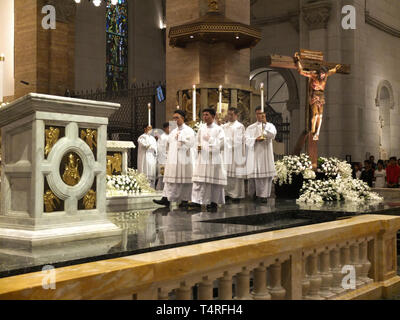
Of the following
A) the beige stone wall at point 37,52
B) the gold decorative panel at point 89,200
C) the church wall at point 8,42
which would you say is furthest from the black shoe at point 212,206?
the church wall at point 8,42

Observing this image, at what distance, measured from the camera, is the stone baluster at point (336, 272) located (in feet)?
13.6

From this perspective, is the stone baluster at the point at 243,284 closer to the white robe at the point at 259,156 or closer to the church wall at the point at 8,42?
the white robe at the point at 259,156

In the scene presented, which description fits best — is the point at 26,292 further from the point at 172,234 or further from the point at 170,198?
the point at 170,198

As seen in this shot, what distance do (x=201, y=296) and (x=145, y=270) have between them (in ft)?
1.78

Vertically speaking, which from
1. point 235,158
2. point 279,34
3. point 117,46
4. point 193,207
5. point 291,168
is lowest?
point 193,207

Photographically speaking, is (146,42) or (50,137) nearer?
(50,137)

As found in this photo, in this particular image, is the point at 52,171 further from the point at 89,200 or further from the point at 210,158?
the point at 210,158

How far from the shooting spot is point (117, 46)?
74.0 ft

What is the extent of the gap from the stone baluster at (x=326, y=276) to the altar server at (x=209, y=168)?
441 cm

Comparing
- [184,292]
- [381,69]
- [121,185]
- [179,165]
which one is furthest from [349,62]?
[184,292]

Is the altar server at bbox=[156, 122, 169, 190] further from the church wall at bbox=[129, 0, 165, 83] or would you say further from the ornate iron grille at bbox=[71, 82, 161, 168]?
the church wall at bbox=[129, 0, 165, 83]

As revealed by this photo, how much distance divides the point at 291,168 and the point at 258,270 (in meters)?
7.55

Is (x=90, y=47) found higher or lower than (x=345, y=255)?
higher

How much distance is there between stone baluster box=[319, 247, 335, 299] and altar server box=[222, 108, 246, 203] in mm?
6359
